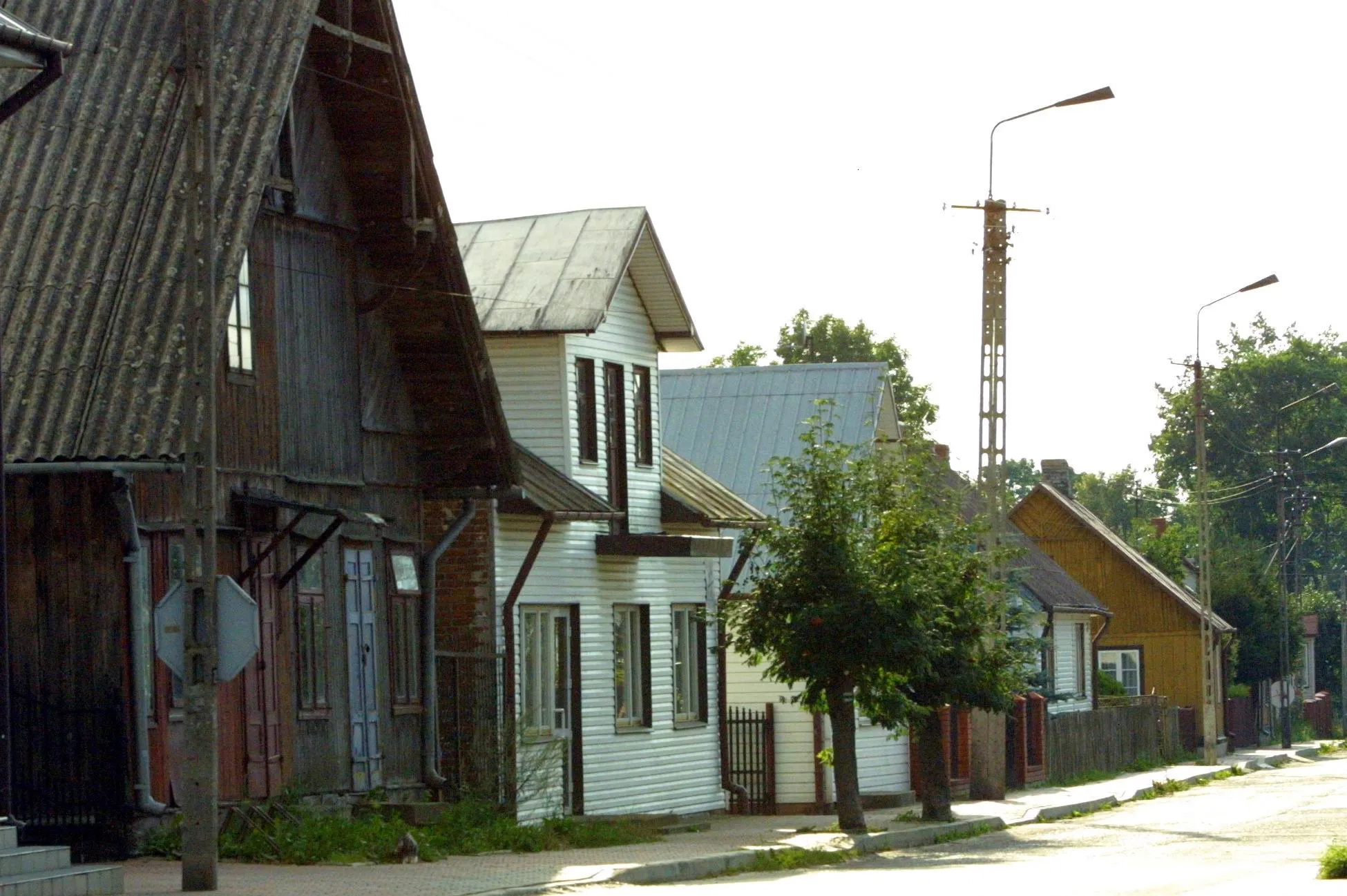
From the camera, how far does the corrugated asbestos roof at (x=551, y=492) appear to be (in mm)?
25078

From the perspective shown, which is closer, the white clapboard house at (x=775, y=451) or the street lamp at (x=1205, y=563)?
the white clapboard house at (x=775, y=451)

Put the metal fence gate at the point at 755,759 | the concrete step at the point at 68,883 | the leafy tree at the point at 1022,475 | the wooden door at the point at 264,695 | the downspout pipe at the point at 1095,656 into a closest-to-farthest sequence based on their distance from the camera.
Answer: the concrete step at the point at 68,883 < the wooden door at the point at 264,695 < the metal fence gate at the point at 755,759 < the downspout pipe at the point at 1095,656 < the leafy tree at the point at 1022,475

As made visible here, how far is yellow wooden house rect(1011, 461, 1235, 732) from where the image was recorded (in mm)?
59844

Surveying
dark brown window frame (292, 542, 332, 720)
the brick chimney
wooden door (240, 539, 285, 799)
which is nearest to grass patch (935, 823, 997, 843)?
dark brown window frame (292, 542, 332, 720)

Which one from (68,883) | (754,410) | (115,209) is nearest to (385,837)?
(68,883)

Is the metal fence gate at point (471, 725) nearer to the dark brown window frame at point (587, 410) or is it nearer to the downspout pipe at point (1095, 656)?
the dark brown window frame at point (587, 410)

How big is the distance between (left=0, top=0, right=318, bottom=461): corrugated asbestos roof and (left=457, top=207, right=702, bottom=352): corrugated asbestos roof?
7012 mm

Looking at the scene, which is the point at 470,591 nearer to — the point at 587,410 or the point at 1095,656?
the point at 587,410

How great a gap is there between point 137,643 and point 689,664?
1279cm

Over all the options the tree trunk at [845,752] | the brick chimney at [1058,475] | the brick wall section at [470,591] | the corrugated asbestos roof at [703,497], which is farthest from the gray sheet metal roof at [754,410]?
the brick chimney at [1058,475]

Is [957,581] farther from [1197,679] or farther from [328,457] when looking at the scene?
[1197,679]

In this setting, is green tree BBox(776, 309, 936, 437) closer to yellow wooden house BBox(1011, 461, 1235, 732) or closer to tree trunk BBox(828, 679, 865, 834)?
yellow wooden house BBox(1011, 461, 1235, 732)

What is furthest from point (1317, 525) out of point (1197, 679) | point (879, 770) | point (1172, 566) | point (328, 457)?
point (328, 457)

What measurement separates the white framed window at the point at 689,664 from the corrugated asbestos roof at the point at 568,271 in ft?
12.1
